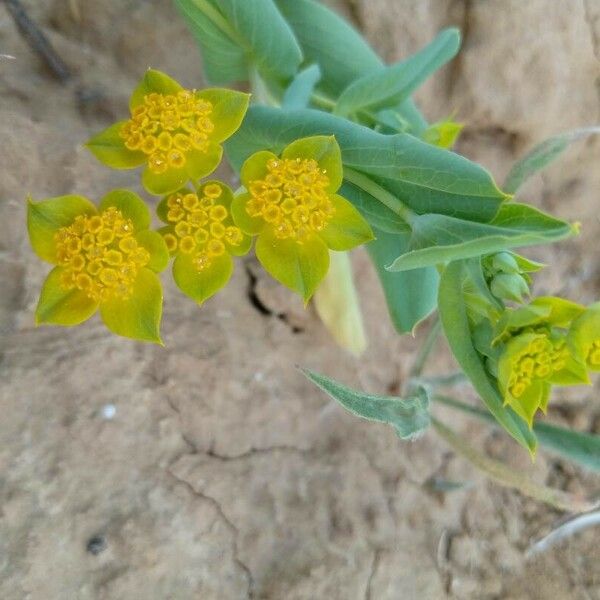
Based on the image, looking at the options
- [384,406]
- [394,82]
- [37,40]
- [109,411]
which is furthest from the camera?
[37,40]

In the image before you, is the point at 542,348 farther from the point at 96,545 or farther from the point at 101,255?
the point at 96,545

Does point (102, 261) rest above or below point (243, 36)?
below

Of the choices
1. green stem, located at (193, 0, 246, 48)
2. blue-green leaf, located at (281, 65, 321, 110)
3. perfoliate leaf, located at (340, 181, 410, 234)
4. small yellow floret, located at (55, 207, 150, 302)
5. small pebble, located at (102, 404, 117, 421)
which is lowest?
small pebble, located at (102, 404, 117, 421)

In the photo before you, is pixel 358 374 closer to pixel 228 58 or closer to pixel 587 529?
pixel 587 529

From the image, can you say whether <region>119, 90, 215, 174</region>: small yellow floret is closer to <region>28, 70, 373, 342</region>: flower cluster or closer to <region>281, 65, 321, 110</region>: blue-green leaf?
<region>28, 70, 373, 342</region>: flower cluster

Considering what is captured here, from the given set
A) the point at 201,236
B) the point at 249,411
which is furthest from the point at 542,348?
the point at 249,411

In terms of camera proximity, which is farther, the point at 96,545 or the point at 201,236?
the point at 96,545

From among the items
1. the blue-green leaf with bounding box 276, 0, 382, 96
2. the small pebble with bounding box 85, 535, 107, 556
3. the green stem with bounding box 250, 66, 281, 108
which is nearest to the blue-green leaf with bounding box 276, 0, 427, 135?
the blue-green leaf with bounding box 276, 0, 382, 96

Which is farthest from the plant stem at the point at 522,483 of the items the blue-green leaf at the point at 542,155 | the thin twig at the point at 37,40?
the thin twig at the point at 37,40
